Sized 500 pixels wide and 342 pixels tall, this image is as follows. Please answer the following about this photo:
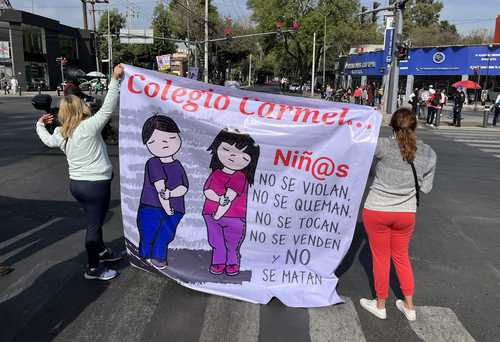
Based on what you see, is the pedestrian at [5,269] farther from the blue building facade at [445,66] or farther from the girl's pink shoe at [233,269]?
the blue building facade at [445,66]

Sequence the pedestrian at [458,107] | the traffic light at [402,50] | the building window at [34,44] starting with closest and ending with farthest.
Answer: the pedestrian at [458,107]
the traffic light at [402,50]
the building window at [34,44]

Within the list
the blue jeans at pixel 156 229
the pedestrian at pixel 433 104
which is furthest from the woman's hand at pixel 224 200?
the pedestrian at pixel 433 104

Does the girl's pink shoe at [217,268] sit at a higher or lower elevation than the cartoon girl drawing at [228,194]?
lower

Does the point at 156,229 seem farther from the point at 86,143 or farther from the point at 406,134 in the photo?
the point at 406,134

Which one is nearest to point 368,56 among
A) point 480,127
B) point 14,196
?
point 480,127

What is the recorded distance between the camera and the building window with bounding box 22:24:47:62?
45344 millimetres

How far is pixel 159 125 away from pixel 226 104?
0.61 meters

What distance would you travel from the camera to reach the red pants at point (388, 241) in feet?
11.3

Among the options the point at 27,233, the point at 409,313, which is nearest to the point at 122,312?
the point at 409,313

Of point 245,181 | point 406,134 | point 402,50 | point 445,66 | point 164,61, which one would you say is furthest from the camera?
point 445,66

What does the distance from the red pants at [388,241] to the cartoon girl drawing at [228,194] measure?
100 cm

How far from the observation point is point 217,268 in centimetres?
389

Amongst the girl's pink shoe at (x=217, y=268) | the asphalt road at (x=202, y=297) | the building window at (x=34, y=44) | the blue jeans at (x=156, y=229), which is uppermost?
the building window at (x=34, y=44)

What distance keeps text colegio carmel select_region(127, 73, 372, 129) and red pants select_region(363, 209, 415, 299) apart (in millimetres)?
722
